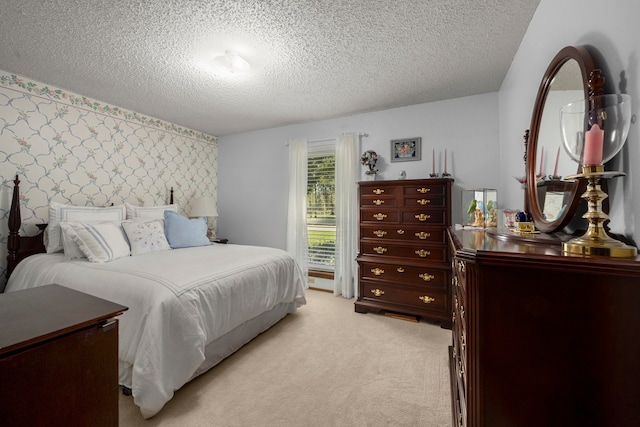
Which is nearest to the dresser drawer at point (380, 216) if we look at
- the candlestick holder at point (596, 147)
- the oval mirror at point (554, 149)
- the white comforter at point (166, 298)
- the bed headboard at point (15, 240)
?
the white comforter at point (166, 298)

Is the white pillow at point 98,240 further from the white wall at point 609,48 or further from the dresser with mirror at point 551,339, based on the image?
the white wall at point 609,48

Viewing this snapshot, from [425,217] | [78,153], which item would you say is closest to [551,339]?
[425,217]

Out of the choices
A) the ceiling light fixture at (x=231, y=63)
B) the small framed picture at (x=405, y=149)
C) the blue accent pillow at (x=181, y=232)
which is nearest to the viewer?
the ceiling light fixture at (x=231, y=63)

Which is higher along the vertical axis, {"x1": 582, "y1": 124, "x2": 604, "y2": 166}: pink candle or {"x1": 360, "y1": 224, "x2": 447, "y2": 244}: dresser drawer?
{"x1": 582, "y1": 124, "x2": 604, "y2": 166}: pink candle

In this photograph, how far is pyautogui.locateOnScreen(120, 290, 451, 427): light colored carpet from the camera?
4.98ft

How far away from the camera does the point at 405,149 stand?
3340 mm

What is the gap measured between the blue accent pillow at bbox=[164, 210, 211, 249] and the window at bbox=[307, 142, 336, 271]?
1.53 meters

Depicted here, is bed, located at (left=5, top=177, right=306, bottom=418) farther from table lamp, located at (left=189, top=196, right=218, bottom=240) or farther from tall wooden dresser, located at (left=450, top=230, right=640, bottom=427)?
tall wooden dresser, located at (left=450, top=230, right=640, bottom=427)

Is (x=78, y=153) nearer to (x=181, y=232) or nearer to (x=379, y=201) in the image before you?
(x=181, y=232)

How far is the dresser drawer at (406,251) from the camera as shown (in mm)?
2730

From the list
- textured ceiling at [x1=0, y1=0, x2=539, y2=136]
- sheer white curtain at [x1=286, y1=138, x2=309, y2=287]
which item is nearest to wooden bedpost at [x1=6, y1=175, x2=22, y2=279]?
textured ceiling at [x1=0, y1=0, x2=539, y2=136]

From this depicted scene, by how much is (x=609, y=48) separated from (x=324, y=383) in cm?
220

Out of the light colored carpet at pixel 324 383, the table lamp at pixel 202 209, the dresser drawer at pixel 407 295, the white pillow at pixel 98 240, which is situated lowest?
the light colored carpet at pixel 324 383

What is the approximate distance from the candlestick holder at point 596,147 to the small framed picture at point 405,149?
2393 mm
